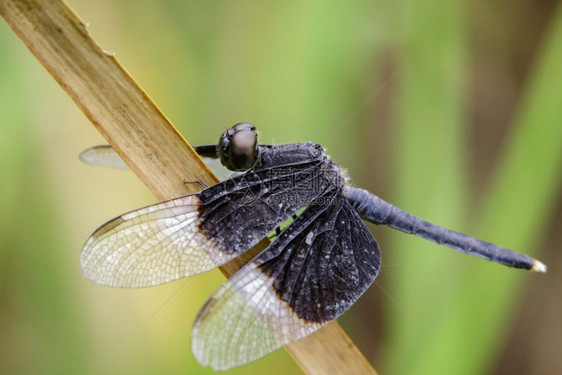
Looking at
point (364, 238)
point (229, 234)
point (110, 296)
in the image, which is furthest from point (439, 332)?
point (110, 296)

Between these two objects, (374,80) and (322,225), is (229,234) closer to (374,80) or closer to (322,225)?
(322,225)

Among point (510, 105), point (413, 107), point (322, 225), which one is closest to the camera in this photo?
point (322, 225)

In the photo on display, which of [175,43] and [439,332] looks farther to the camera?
[175,43]

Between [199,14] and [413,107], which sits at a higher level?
[199,14]

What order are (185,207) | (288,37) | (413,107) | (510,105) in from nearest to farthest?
(185,207) < (413,107) < (288,37) < (510,105)

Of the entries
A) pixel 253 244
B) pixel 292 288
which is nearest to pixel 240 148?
pixel 253 244

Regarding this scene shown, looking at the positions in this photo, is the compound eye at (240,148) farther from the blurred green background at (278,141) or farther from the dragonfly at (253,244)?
the blurred green background at (278,141)

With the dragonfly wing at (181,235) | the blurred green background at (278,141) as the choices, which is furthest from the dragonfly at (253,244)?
the blurred green background at (278,141)
